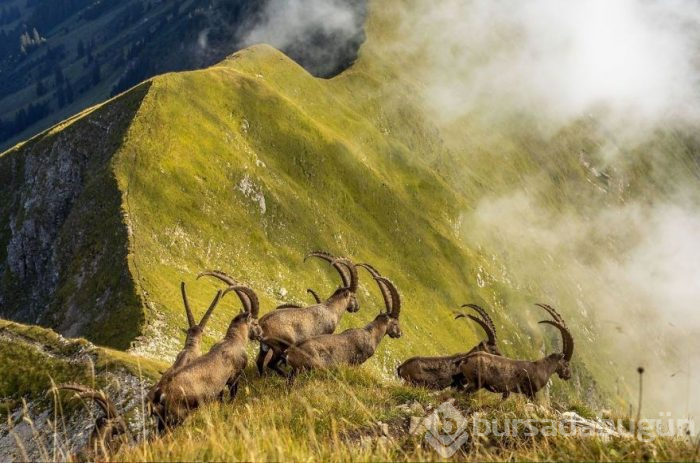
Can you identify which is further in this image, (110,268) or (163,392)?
(110,268)

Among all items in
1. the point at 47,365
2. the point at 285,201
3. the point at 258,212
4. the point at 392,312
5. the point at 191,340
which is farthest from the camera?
the point at 285,201

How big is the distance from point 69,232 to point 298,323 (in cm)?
5308

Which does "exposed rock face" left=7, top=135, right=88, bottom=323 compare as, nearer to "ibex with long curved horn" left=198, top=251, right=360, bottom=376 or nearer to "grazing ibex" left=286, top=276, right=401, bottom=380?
"ibex with long curved horn" left=198, top=251, right=360, bottom=376

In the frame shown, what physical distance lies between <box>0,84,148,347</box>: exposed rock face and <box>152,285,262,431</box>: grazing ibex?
21.6 meters

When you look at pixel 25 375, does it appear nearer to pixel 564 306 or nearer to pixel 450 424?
pixel 450 424

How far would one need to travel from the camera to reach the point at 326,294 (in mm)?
80750

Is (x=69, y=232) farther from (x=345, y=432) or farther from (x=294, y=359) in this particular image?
(x=345, y=432)

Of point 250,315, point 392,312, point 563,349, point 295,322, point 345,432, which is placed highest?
point 345,432

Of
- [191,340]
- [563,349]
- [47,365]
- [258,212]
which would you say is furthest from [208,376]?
[258,212]

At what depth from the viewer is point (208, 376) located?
14570 mm

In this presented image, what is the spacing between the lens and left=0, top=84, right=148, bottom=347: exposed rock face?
157 ft

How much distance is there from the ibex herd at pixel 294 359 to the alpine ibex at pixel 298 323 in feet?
0.10

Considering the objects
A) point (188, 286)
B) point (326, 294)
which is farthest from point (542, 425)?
point (326, 294)

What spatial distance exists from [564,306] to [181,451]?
157 meters
